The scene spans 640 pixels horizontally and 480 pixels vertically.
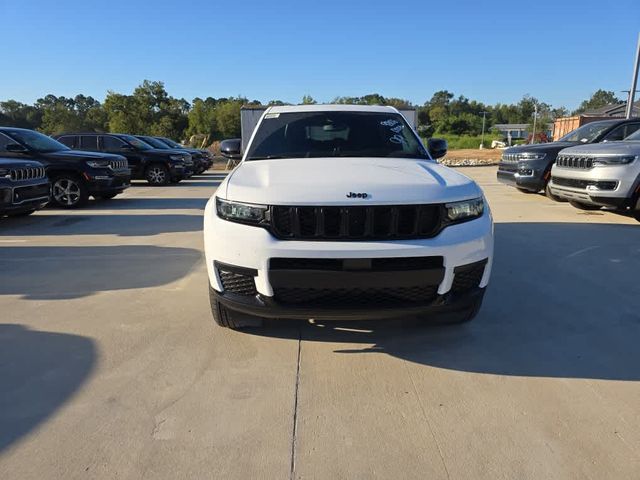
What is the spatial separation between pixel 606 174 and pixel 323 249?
6.55m

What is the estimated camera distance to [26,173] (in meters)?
7.47

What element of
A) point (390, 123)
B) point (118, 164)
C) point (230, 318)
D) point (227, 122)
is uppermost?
point (227, 122)

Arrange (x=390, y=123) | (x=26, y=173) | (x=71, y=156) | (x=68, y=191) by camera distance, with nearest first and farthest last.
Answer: (x=390, y=123) < (x=26, y=173) < (x=71, y=156) < (x=68, y=191)

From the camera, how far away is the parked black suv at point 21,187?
279 inches

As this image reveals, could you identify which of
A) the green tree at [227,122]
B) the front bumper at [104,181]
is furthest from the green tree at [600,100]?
the front bumper at [104,181]

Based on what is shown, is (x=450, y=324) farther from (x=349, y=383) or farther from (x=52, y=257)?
(x=52, y=257)

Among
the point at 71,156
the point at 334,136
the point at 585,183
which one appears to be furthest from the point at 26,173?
the point at 585,183

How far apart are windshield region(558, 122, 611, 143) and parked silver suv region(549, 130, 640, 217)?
168 cm

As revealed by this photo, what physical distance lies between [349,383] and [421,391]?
1.39 ft

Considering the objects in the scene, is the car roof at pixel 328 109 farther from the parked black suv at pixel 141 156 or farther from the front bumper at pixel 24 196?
the parked black suv at pixel 141 156

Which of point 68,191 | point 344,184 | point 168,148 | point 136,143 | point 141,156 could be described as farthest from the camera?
point 168,148

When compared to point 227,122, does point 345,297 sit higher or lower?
lower

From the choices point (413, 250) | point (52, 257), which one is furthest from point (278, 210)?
point (52, 257)

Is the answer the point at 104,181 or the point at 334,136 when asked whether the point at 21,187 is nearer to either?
the point at 104,181
